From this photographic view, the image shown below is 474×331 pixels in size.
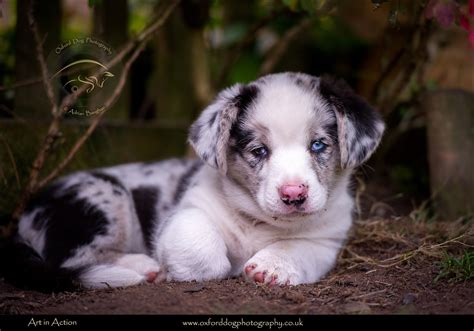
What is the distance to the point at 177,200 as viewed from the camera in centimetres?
405

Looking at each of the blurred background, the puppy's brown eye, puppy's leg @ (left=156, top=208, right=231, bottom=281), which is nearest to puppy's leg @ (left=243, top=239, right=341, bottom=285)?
puppy's leg @ (left=156, top=208, right=231, bottom=281)

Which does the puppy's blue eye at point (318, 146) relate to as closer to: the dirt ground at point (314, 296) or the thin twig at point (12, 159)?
the dirt ground at point (314, 296)

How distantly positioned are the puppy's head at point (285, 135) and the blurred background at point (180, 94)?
0.59 m

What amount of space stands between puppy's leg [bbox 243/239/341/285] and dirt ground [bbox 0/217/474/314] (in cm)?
8

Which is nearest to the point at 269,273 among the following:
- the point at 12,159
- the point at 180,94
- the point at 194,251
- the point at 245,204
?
the point at 194,251

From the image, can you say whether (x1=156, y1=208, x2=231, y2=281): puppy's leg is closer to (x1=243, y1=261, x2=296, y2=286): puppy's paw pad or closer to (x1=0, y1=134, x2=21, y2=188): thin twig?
(x1=243, y1=261, x2=296, y2=286): puppy's paw pad

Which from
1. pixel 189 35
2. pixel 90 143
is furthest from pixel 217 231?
pixel 189 35

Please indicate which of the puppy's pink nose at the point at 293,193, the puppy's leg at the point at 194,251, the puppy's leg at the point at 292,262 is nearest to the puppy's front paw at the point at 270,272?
the puppy's leg at the point at 292,262

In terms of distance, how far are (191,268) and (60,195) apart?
1177 mm

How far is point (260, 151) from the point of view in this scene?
11.1ft

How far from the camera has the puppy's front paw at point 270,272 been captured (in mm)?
3098

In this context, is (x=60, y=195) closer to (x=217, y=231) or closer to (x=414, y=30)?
(x=217, y=231)

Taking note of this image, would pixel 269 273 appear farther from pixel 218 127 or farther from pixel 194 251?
pixel 218 127

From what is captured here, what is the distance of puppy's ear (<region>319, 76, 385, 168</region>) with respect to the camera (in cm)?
342
